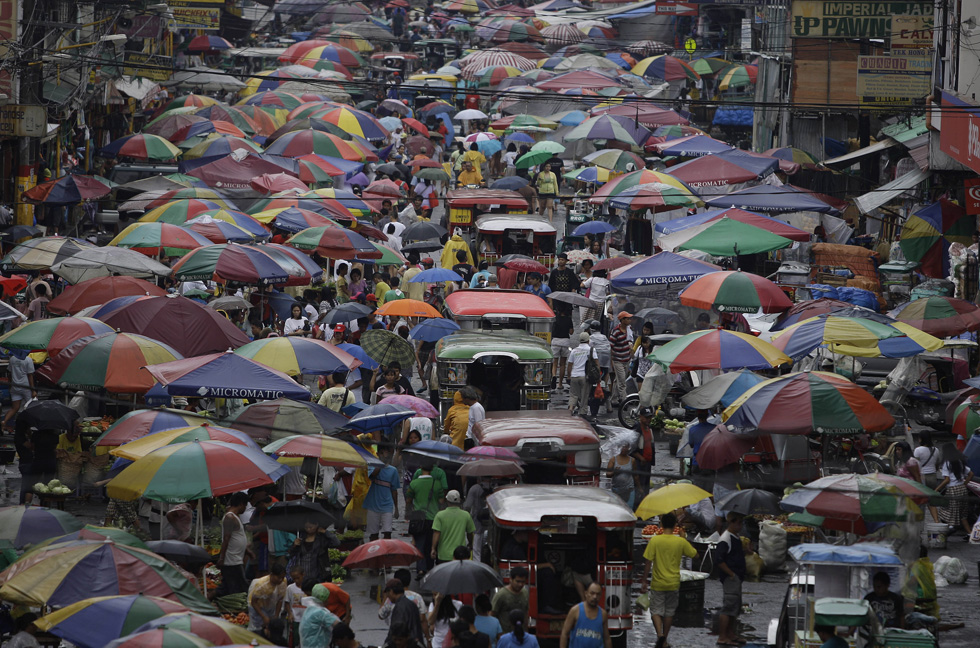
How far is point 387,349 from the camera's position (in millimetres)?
18359

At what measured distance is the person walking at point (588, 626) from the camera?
10336 millimetres

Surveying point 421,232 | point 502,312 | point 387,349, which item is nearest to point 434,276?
point 502,312

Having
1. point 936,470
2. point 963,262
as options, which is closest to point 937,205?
point 963,262

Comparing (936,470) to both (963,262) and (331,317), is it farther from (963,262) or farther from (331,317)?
(331,317)

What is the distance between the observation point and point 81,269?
19.7 metres

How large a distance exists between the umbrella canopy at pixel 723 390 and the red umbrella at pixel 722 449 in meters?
0.72

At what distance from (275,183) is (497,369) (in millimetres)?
11344

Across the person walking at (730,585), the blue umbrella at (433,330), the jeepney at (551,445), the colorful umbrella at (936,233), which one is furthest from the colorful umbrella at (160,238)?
the colorful umbrella at (936,233)

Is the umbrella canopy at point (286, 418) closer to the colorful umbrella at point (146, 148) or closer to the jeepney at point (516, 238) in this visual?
the jeepney at point (516, 238)

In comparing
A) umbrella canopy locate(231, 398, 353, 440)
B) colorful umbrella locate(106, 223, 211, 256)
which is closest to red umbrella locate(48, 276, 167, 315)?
colorful umbrella locate(106, 223, 211, 256)

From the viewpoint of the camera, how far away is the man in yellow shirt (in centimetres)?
1173

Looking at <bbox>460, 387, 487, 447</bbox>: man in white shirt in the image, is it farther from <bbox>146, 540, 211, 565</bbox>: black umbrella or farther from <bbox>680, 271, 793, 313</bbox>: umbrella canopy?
<bbox>680, 271, 793, 313</bbox>: umbrella canopy

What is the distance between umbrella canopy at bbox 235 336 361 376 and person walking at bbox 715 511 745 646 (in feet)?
18.5

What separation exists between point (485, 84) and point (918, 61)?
2784cm
